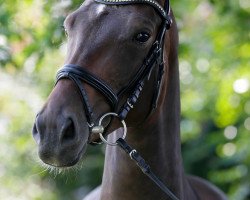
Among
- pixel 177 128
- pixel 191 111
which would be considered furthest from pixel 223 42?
pixel 177 128

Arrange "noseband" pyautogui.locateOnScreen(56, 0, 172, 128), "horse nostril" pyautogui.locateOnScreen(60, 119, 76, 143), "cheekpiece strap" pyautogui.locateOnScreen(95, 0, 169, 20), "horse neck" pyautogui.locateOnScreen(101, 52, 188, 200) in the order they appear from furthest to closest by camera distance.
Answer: "horse neck" pyautogui.locateOnScreen(101, 52, 188, 200) < "cheekpiece strap" pyautogui.locateOnScreen(95, 0, 169, 20) < "noseband" pyautogui.locateOnScreen(56, 0, 172, 128) < "horse nostril" pyautogui.locateOnScreen(60, 119, 76, 143)

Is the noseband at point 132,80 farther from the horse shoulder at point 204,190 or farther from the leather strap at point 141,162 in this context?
the horse shoulder at point 204,190

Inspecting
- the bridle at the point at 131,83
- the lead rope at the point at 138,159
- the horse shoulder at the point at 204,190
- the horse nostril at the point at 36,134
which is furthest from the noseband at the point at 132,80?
the horse shoulder at the point at 204,190

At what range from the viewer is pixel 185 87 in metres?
10.9

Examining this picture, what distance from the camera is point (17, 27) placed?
6.50 meters

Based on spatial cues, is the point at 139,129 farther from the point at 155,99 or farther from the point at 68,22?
the point at 68,22

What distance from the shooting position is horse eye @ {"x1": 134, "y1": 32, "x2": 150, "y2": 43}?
3628 millimetres

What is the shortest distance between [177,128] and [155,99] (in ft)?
1.28

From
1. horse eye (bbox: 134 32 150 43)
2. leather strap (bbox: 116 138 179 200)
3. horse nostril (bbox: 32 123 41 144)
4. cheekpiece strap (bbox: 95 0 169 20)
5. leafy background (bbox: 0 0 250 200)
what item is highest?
leafy background (bbox: 0 0 250 200)

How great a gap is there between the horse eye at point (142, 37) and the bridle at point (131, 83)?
9 centimetres

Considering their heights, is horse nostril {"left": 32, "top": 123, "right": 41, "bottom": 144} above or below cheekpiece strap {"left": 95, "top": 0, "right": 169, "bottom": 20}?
below

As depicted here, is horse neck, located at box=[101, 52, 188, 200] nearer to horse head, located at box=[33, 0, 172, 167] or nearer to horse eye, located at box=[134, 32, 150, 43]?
horse head, located at box=[33, 0, 172, 167]

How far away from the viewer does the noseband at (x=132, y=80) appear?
134 inches

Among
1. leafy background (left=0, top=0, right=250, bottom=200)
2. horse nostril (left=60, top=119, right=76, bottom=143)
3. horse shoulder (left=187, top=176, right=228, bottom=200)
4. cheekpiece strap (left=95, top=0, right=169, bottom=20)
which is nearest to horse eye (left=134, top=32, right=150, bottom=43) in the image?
cheekpiece strap (left=95, top=0, right=169, bottom=20)
